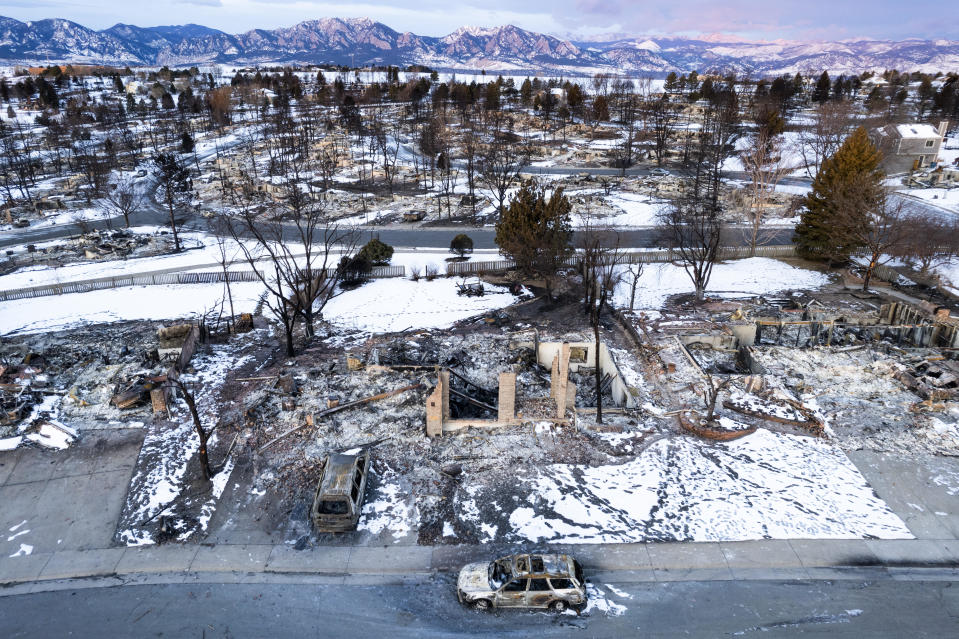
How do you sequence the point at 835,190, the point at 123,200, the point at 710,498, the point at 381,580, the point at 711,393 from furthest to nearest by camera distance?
1. the point at 123,200
2. the point at 835,190
3. the point at 711,393
4. the point at 710,498
5. the point at 381,580

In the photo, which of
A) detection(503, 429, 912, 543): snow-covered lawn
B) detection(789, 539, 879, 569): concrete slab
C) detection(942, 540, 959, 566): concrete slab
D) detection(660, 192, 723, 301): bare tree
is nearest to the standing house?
detection(660, 192, 723, 301): bare tree

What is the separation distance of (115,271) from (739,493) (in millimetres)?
34046

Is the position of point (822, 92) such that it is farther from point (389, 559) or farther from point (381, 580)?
point (381, 580)

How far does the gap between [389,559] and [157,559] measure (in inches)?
216

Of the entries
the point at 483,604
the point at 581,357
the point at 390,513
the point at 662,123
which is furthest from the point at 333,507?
the point at 662,123

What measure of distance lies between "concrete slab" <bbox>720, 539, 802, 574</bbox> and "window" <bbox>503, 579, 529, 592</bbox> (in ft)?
16.0

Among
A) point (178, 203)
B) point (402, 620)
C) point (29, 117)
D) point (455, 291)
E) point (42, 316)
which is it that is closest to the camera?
point (402, 620)

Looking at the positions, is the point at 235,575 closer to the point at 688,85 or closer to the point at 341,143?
the point at 341,143

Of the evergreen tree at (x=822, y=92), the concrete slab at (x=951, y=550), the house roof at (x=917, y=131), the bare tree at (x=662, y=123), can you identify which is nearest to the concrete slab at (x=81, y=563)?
the concrete slab at (x=951, y=550)

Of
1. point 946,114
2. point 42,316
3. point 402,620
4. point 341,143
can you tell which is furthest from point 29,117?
point 946,114

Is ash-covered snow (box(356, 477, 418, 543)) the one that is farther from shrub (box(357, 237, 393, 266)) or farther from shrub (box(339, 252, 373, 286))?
shrub (box(357, 237, 393, 266))

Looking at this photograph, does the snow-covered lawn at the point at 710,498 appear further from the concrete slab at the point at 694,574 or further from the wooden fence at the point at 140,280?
the wooden fence at the point at 140,280

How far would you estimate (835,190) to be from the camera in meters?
29.2

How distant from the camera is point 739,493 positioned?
14547mm
